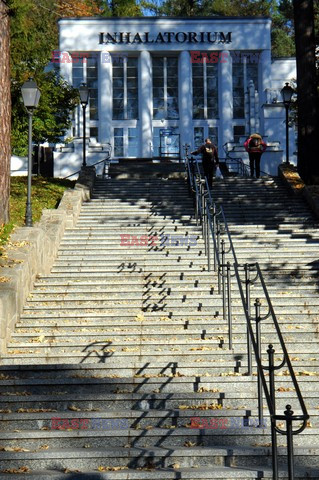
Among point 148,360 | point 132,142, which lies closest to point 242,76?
point 132,142

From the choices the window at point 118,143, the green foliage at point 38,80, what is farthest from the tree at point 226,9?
the green foliage at point 38,80

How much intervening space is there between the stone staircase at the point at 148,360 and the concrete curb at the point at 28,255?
0.69ft

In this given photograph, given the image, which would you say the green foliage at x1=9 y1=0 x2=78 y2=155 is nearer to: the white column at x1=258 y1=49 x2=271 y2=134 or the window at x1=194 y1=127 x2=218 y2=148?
the window at x1=194 y1=127 x2=218 y2=148

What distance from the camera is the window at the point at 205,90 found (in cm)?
3716

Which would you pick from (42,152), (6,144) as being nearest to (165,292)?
(6,144)

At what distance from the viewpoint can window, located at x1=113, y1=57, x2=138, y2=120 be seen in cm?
3703

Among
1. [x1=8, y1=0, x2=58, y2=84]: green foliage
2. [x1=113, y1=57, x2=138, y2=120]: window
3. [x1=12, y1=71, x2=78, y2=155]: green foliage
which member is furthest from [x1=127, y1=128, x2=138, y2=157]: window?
[x1=8, y1=0, x2=58, y2=84]: green foliage

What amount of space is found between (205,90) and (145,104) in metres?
2.87

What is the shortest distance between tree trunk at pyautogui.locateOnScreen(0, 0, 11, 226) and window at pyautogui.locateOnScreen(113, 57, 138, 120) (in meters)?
21.4

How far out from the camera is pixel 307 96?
21.8 meters

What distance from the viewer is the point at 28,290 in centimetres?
1255

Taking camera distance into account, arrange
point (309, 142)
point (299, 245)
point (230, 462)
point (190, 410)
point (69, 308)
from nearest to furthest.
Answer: point (230, 462) → point (190, 410) → point (69, 308) → point (299, 245) → point (309, 142)

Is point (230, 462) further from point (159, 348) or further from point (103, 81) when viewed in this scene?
point (103, 81)

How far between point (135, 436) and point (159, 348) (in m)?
2.55
